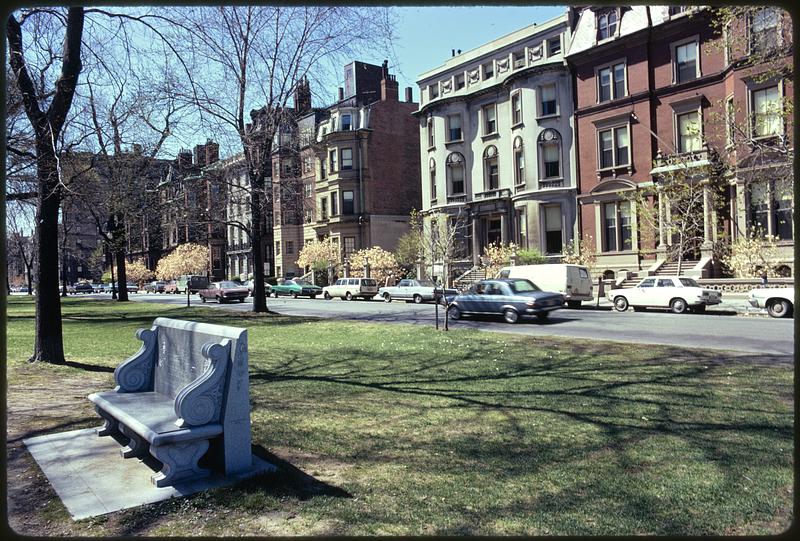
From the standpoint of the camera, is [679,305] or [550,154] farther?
[550,154]

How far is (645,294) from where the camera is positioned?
2503 centimetres

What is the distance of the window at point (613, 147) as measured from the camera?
1446 inches

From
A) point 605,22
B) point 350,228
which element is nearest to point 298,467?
point 605,22

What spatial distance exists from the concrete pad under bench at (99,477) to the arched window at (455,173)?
140 ft

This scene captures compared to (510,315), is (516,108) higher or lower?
higher

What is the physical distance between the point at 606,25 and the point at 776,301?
23516mm

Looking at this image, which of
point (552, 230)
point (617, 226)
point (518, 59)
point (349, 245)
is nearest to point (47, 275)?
point (617, 226)

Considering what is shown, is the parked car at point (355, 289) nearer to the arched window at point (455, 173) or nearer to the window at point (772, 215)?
the arched window at point (455, 173)

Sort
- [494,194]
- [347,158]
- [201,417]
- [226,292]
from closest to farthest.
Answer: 1. [201,417]
2. [226,292]
3. [494,194]
4. [347,158]

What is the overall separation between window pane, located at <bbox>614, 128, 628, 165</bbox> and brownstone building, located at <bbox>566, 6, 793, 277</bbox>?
62 millimetres

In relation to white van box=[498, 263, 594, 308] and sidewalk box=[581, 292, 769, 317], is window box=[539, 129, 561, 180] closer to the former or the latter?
white van box=[498, 263, 594, 308]

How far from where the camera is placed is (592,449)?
18.6 ft

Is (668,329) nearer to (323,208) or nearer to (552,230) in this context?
(552,230)

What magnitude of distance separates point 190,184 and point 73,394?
1626 centimetres
